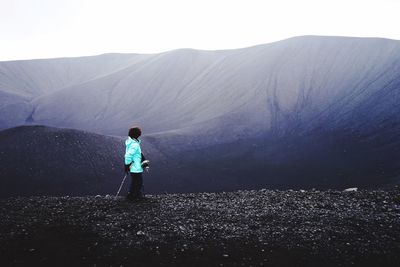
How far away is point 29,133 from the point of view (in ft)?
84.7

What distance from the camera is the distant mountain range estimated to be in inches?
866

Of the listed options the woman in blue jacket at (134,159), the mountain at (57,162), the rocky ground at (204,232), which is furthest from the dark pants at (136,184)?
the mountain at (57,162)

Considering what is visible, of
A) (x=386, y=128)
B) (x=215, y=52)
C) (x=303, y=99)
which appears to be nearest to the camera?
(x=386, y=128)

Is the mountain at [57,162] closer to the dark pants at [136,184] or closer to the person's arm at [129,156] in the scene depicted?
the dark pants at [136,184]

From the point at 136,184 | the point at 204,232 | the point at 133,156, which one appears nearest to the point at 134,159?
the point at 133,156

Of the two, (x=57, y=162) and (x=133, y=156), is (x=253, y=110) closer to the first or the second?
(x=57, y=162)

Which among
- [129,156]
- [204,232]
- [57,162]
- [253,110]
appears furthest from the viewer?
[253,110]

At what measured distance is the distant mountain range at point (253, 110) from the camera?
2198cm

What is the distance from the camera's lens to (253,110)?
4078cm

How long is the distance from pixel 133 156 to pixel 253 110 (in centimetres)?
3330

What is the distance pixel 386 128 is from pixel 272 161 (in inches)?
459

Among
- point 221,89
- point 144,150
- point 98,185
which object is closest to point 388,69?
point 221,89

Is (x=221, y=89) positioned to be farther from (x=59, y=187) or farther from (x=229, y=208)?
(x=229, y=208)

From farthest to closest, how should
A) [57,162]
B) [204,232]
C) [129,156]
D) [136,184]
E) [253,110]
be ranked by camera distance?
[253,110] → [57,162] → [136,184] → [129,156] → [204,232]
